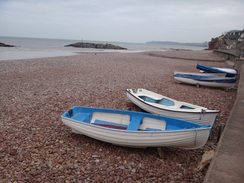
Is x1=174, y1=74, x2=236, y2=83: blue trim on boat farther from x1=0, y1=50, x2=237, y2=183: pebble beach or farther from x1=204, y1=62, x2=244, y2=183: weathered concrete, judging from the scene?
x1=204, y1=62, x2=244, y2=183: weathered concrete

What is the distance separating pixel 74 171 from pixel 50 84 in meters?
8.98

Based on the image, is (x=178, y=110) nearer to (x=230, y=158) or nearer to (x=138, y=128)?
(x=138, y=128)

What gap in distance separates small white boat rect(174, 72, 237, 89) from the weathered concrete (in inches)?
274

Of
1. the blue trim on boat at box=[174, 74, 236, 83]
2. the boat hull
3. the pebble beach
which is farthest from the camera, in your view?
the boat hull

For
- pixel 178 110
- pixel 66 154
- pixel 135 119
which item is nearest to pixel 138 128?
pixel 135 119

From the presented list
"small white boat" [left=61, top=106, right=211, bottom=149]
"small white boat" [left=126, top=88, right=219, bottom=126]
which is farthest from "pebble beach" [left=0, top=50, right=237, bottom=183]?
"small white boat" [left=126, top=88, right=219, bottom=126]

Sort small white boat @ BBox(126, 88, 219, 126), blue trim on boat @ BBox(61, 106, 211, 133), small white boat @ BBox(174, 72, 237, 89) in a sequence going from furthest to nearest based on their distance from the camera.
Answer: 1. small white boat @ BBox(174, 72, 237, 89)
2. small white boat @ BBox(126, 88, 219, 126)
3. blue trim on boat @ BBox(61, 106, 211, 133)

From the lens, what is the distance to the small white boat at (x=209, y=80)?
478 inches

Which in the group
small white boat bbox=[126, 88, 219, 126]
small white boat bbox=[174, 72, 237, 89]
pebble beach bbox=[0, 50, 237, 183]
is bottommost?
pebble beach bbox=[0, 50, 237, 183]

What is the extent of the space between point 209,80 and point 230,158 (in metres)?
9.47

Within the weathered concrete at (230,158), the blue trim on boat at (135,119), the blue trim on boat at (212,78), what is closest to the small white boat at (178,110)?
the weathered concrete at (230,158)

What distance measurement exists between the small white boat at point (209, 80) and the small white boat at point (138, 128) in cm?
819

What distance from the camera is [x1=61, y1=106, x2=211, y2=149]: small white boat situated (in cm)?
480

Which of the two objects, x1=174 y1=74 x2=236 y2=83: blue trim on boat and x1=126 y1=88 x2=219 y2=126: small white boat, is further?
x1=174 y1=74 x2=236 y2=83: blue trim on boat
